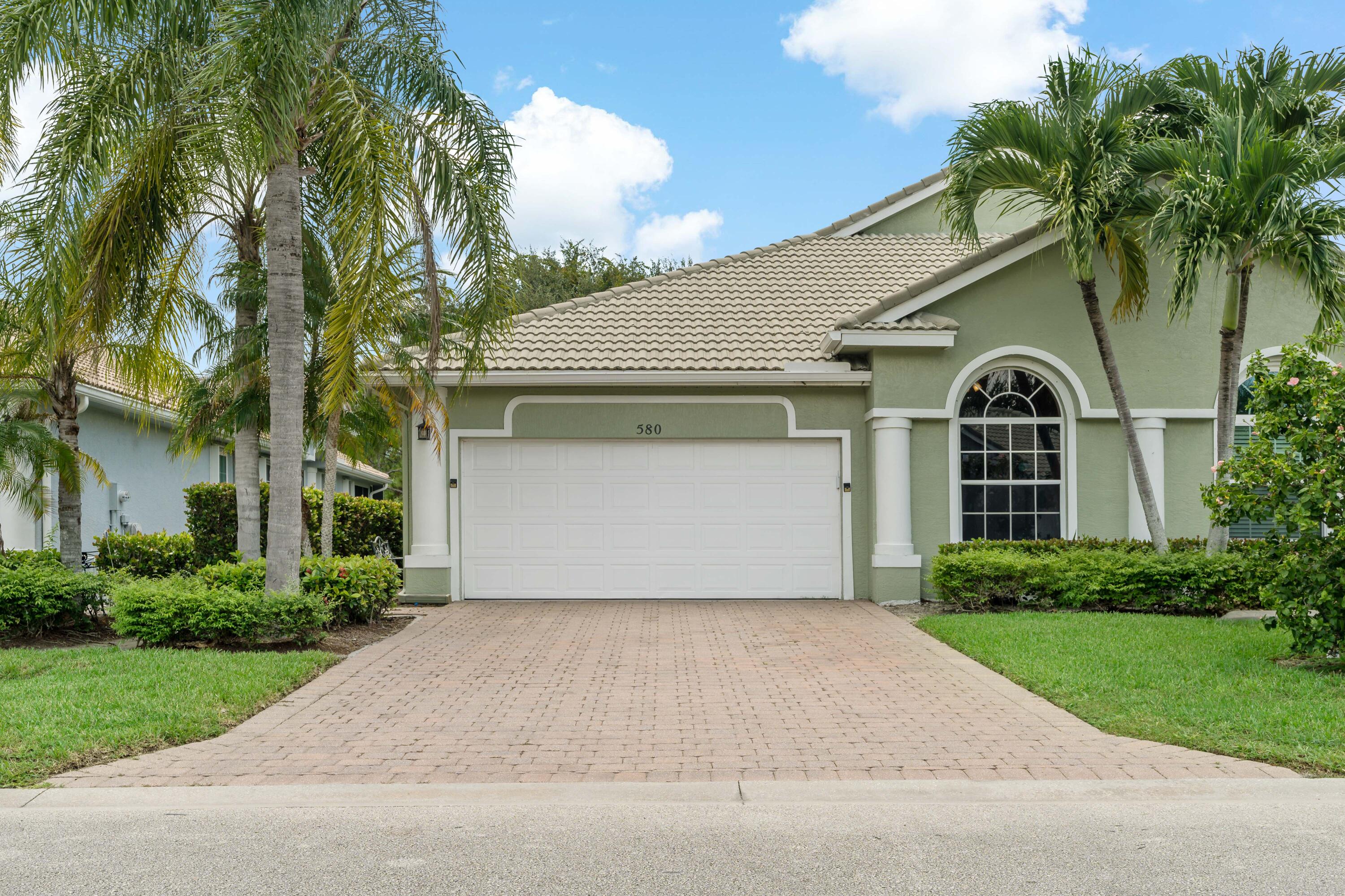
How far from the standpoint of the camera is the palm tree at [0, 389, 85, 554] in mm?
10852

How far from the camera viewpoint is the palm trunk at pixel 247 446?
430 inches

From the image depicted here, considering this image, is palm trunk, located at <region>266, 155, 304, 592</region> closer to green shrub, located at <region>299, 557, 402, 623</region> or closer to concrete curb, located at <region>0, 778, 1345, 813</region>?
green shrub, located at <region>299, 557, 402, 623</region>

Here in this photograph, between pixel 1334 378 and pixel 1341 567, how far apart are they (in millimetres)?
1499

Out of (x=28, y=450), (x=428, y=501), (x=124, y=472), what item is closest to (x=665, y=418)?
(x=428, y=501)

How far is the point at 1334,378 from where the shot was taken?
8125 mm

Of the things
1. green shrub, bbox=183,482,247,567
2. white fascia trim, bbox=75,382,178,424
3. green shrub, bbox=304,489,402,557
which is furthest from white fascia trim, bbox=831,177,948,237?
white fascia trim, bbox=75,382,178,424

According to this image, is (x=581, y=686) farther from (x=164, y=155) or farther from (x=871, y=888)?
(x=164, y=155)

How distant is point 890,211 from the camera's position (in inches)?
744

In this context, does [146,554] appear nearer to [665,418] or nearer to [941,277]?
[665,418]

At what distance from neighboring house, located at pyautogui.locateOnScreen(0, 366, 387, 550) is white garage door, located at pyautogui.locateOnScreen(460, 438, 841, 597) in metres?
4.67

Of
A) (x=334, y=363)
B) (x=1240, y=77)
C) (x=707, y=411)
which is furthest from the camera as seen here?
(x=707, y=411)

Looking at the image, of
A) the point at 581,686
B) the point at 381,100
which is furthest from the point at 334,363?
the point at 581,686

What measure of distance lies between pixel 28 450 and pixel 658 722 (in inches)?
317

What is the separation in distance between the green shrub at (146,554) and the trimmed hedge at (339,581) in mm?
5611
